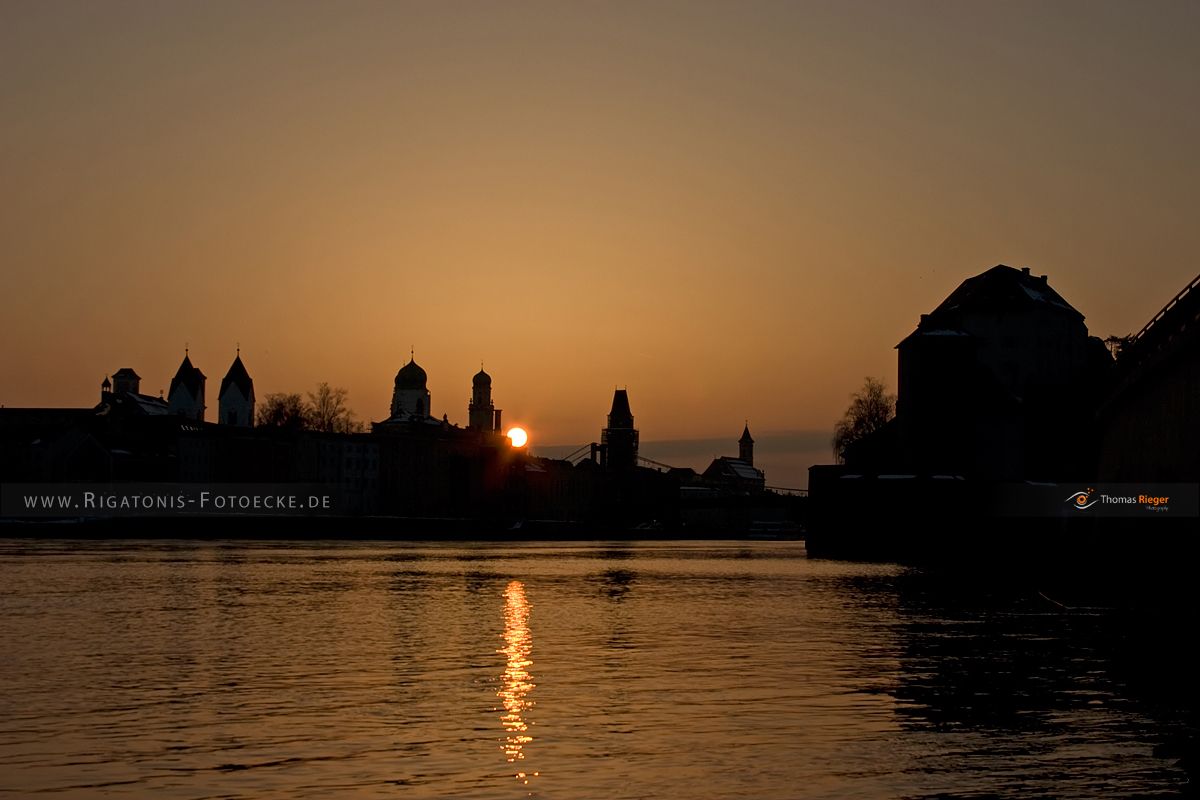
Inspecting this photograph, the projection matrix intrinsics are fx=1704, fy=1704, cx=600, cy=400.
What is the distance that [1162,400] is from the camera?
52375 millimetres

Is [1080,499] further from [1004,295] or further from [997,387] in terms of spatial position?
[1004,295]

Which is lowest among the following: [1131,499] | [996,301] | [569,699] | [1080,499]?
[569,699]

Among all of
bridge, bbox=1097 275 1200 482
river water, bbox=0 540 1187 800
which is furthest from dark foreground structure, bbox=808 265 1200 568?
river water, bbox=0 540 1187 800

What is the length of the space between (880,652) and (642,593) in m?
27.7

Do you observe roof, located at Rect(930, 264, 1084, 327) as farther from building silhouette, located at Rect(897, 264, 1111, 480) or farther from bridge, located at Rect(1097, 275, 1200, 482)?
bridge, located at Rect(1097, 275, 1200, 482)

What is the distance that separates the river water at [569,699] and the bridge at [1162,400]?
5.64m

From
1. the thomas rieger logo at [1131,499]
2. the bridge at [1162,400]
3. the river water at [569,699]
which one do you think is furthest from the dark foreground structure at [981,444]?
the river water at [569,699]

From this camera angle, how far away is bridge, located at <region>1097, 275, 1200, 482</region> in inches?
1864

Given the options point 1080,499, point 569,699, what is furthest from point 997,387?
point 569,699

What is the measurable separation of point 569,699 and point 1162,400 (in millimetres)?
30346

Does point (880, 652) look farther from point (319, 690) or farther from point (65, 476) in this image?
point (65, 476)

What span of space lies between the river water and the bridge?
18.5 ft

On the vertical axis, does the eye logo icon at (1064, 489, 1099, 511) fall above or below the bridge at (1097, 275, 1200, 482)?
below

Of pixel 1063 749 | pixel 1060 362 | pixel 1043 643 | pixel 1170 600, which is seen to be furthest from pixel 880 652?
pixel 1060 362
